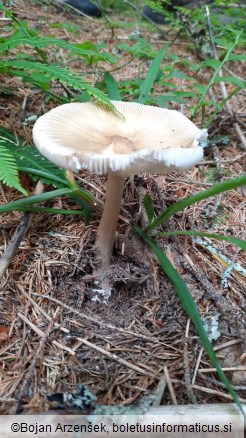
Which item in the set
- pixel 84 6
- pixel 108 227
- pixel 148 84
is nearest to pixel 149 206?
pixel 108 227

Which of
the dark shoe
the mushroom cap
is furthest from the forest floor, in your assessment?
the dark shoe

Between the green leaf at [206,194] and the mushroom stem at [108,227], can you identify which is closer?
the green leaf at [206,194]

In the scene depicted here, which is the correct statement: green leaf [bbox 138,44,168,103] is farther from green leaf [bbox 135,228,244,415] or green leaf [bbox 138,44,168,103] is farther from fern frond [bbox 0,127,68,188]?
green leaf [bbox 135,228,244,415]

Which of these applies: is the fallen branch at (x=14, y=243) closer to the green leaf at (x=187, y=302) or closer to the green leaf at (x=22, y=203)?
the green leaf at (x=22, y=203)

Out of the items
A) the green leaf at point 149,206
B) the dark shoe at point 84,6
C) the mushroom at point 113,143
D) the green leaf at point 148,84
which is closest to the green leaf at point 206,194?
the green leaf at point 149,206

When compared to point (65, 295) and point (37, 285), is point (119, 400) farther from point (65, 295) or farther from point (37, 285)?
point (37, 285)
